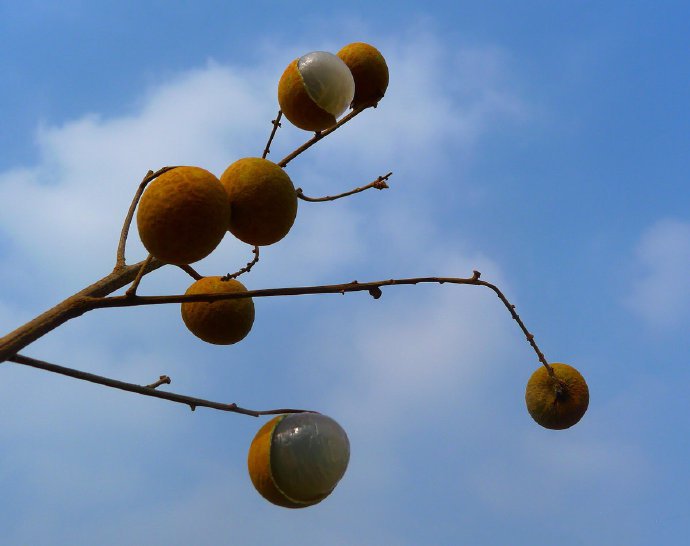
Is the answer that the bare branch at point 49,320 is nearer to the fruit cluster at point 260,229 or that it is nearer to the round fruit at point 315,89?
the fruit cluster at point 260,229

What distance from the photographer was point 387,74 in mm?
3369

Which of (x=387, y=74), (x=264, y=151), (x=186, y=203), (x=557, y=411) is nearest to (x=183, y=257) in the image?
(x=186, y=203)

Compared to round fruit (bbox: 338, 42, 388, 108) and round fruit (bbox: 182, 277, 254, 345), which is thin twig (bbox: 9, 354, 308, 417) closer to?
round fruit (bbox: 182, 277, 254, 345)

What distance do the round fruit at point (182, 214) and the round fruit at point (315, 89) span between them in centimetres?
74

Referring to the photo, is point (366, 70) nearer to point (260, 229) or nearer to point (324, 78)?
point (324, 78)

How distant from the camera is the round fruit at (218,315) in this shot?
2.78m

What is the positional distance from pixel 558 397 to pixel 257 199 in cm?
180

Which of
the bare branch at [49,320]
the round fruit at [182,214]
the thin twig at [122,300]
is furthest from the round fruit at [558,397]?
the bare branch at [49,320]

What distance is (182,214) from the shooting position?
6.91 ft

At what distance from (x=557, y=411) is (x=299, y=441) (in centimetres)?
161

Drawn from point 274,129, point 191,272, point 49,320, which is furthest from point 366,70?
point 49,320

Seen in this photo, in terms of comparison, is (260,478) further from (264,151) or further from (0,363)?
(264,151)

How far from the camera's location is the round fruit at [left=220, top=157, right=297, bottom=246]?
7.52 ft

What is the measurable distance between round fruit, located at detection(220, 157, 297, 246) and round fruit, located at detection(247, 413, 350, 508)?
62 cm
